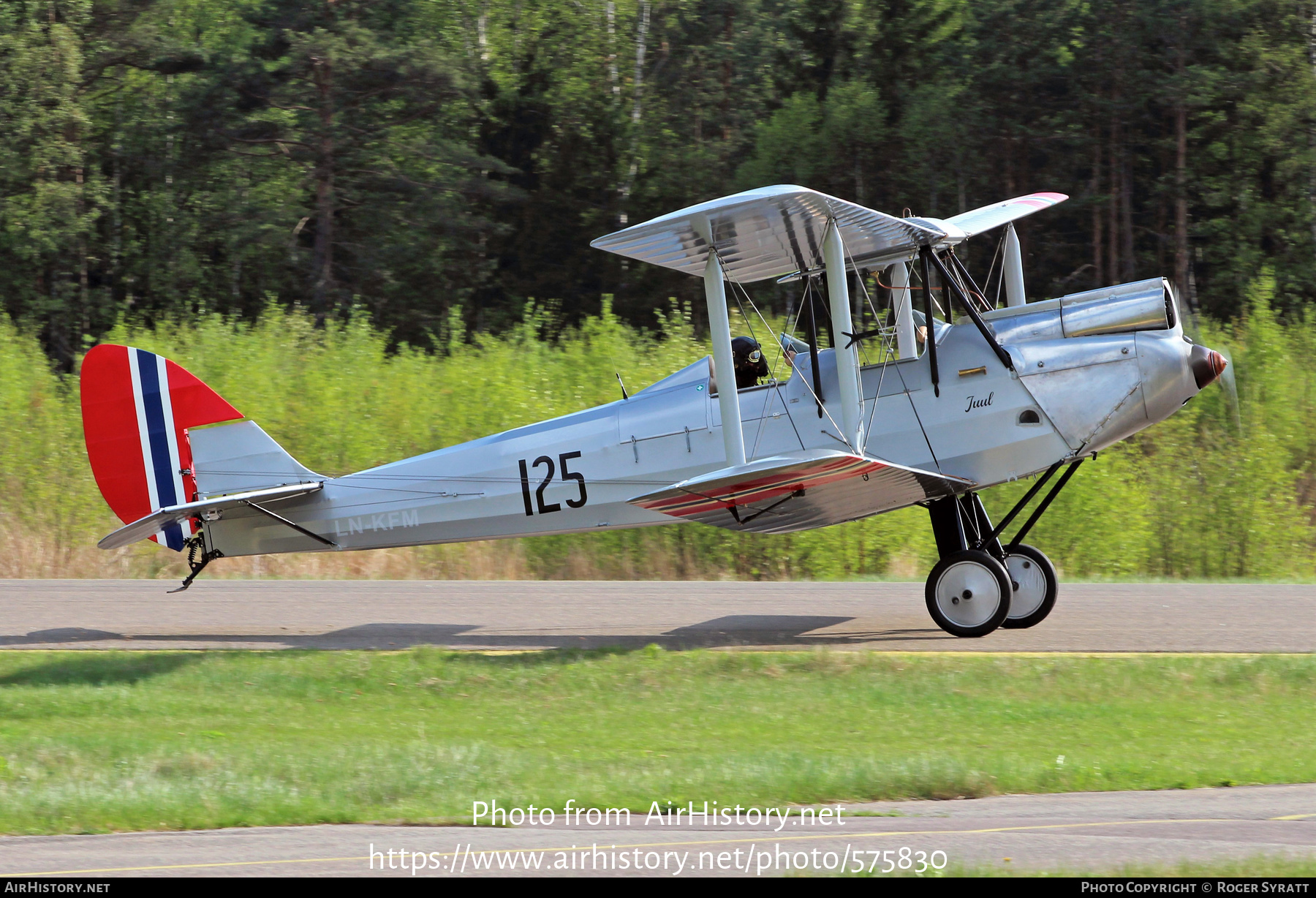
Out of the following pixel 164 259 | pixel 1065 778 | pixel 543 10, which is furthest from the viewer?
pixel 543 10

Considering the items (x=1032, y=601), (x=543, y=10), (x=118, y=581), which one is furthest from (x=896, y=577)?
(x=543, y=10)

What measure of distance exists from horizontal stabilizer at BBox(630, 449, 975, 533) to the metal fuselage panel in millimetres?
352

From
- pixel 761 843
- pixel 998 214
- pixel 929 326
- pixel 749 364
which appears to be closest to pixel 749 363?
pixel 749 364

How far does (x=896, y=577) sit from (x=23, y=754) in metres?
10.7

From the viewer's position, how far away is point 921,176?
35.5m

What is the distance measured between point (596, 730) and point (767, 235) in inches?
162

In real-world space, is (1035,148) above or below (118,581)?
above

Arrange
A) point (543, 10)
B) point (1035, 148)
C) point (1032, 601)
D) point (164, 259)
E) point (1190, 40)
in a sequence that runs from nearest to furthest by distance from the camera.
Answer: point (1032, 601) → point (1190, 40) → point (1035, 148) → point (164, 259) → point (543, 10)

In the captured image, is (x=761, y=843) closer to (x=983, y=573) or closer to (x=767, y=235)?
(x=983, y=573)

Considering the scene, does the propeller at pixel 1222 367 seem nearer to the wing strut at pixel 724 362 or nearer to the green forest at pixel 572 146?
the wing strut at pixel 724 362

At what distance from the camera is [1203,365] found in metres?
9.90

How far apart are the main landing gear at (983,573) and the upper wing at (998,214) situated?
2134 mm

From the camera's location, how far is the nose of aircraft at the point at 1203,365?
9891 mm
